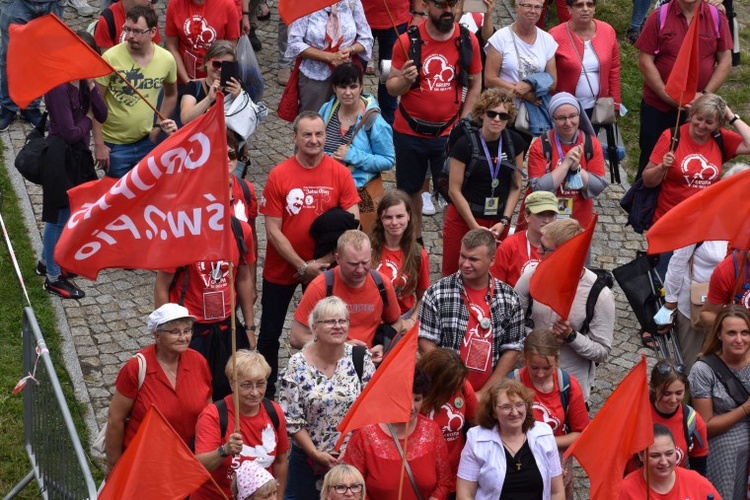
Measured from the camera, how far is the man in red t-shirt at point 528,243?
9891 mm

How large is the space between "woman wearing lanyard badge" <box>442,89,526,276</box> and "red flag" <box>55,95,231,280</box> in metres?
3.22

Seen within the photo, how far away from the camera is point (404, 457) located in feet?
26.3

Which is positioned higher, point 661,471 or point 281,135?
point 661,471

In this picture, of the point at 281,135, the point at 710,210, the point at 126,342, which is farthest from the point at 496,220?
the point at 281,135

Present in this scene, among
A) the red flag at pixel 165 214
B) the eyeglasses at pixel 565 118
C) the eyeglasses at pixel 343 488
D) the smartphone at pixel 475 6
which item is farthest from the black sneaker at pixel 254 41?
the eyeglasses at pixel 343 488

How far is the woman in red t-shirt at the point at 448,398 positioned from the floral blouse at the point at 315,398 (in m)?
0.48

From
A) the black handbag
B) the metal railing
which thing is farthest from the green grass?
the black handbag

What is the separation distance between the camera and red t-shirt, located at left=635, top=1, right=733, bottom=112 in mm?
12508

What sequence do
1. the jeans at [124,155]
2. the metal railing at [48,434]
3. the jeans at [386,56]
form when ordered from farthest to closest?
the jeans at [386,56], the jeans at [124,155], the metal railing at [48,434]

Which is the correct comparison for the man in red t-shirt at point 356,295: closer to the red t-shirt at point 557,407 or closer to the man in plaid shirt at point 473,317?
the man in plaid shirt at point 473,317

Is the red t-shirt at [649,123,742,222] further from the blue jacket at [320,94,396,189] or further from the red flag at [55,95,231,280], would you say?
the red flag at [55,95,231,280]

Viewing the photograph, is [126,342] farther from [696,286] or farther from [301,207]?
[696,286]

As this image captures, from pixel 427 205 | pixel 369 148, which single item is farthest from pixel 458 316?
pixel 427 205

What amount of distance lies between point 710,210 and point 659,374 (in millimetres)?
1121
